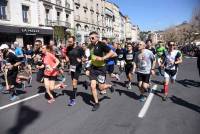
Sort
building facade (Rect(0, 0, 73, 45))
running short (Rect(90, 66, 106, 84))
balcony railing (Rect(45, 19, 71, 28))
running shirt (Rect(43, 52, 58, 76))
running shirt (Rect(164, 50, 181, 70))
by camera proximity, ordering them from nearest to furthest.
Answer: running short (Rect(90, 66, 106, 84)), running shirt (Rect(43, 52, 58, 76)), running shirt (Rect(164, 50, 181, 70)), building facade (Rect(0, 0, 73, 45)), balcony railing (Rect(45, 19, 71, 28))

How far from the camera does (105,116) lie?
678 centimetres

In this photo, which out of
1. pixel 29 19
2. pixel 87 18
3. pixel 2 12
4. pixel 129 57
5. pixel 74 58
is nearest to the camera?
pixel 74 58

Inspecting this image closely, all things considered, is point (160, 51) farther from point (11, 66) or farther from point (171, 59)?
point (11, 66)

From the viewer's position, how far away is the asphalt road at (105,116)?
577 cm

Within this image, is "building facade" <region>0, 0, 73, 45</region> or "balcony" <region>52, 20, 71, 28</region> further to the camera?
"balcony" <region>52, 20, 71, 28</region>

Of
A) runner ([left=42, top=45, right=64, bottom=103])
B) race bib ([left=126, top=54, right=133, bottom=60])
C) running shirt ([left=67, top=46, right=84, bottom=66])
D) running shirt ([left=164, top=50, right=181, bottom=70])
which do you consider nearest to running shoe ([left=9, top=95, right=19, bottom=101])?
runner ([left=42, top=45, right=64, bottom=103])

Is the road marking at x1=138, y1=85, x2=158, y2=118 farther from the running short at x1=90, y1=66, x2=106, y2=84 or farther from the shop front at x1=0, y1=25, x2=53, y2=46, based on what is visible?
the shop front at x1=0, y1=25, x2=53, y2=46

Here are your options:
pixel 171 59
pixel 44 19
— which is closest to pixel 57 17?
pixel 44 19

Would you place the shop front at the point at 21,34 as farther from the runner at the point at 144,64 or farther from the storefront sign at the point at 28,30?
the runner at the point at 144,64

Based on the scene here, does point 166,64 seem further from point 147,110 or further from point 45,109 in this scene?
point 45,109

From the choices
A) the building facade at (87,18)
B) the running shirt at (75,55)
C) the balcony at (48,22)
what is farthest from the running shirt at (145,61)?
the building facade at (87,18)

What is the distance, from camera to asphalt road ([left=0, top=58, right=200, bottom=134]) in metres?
→ 5.77

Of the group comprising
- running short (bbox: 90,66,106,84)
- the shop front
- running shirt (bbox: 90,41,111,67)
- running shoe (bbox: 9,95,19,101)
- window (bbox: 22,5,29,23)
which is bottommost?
running shoe (bbox: 9,95,19,101)

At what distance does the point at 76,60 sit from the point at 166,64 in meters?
2.71
